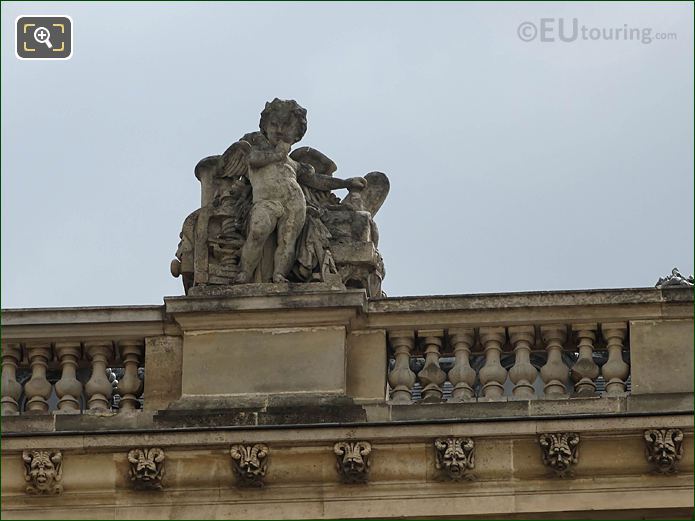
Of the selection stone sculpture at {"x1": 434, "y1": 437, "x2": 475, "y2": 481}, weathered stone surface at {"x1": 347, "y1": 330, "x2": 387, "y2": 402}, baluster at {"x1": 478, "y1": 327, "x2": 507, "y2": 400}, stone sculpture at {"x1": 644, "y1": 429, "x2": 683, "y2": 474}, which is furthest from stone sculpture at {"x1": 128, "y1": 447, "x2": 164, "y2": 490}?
stone sculpture at {"x1": 644, "y1": 429, "x2": 683, "y2": 474}

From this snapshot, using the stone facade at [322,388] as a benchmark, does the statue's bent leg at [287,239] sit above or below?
above

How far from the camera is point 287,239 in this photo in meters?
20.8

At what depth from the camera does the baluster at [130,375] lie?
20328mm

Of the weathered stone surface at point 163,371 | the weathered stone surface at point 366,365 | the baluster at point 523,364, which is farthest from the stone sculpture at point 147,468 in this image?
the baluster at point 523,364

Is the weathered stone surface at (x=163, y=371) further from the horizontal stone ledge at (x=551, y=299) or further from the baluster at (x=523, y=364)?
the baluster at (x=523, y=364)

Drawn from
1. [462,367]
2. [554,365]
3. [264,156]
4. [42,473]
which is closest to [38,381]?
[42,473]

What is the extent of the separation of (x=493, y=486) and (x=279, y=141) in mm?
3714

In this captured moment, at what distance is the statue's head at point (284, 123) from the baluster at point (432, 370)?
7.13 feet

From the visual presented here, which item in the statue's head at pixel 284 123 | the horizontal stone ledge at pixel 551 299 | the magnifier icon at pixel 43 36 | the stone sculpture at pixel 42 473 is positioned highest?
the magnifier icon at pixel 43 36

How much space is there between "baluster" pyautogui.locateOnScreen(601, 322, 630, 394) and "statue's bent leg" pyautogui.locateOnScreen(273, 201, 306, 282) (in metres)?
2.50

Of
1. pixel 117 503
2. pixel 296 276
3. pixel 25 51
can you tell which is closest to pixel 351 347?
pixel 296 276

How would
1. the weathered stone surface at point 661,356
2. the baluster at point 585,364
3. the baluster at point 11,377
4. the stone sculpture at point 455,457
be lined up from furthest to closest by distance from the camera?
the baluster at point 11,377
the baluster at point 585,364
the weathered stone surface at point 661,356
the stone sculpture at point 455,457

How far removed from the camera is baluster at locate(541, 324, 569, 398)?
20.0 meters

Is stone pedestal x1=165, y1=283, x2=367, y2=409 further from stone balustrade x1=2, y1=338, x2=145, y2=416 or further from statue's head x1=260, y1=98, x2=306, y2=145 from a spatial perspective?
statue's head x1=260, y1=98, x2=306, y2=145
